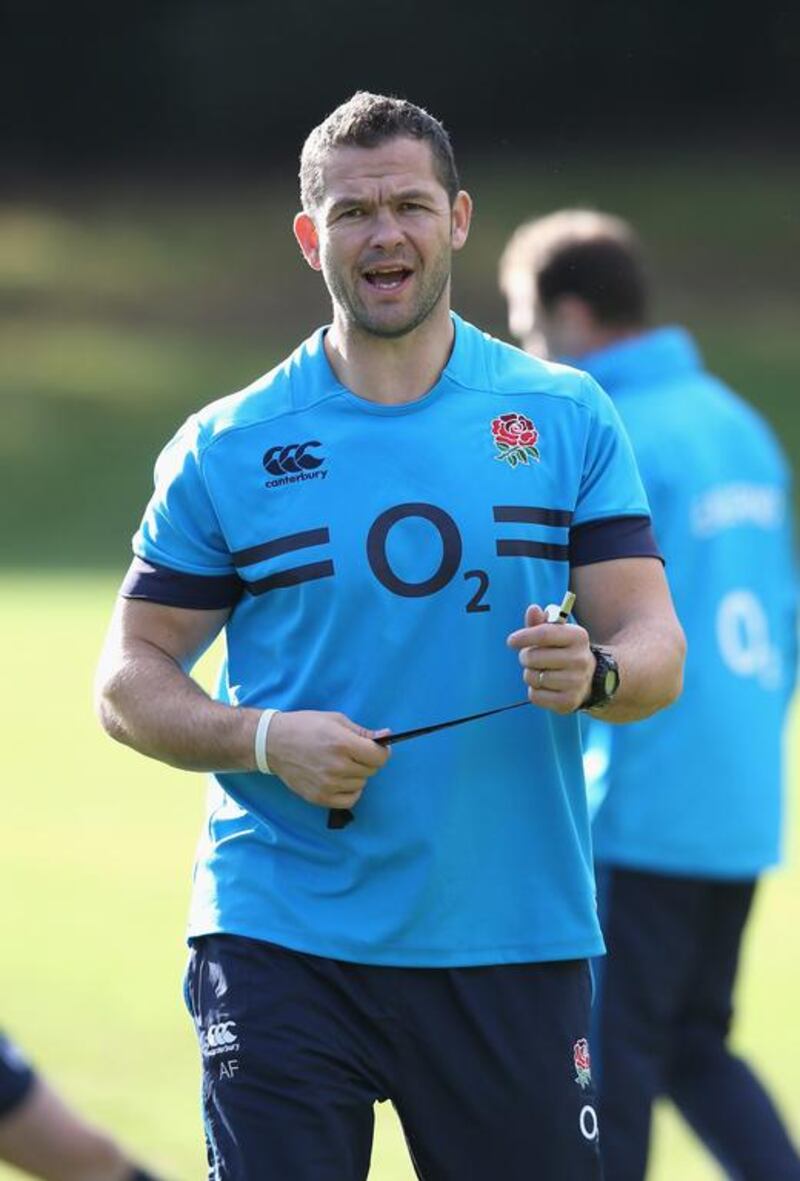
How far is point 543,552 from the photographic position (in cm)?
427

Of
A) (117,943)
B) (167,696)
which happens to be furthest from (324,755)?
(117,943)

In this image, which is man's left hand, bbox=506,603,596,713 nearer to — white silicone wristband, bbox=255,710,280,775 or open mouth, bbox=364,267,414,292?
white silicone wristband, bbox=255,710,280,775

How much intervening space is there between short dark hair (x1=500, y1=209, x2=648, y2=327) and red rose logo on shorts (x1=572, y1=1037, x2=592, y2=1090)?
2573 mm

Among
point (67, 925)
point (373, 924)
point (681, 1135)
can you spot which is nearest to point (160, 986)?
point (67, 925)

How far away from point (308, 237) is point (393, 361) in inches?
12.1

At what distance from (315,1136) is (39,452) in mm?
22760

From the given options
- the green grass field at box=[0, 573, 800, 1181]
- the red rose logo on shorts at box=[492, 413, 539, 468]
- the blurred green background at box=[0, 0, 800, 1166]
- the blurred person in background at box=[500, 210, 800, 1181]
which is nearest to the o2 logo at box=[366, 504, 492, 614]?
the red rose logo on shorts at box=[492, 413, 539, 468]

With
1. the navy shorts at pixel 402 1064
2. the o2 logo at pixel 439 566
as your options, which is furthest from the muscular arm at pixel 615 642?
the navy shorts at pixel 402 1064

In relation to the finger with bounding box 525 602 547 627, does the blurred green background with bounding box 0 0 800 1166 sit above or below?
above

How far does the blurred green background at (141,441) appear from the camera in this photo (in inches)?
304

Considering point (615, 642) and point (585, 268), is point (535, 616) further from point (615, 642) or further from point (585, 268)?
point (585, 268)

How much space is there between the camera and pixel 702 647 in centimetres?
621

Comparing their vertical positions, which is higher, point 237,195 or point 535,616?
point 237,195

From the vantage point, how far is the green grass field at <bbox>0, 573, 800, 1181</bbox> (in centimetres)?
689
